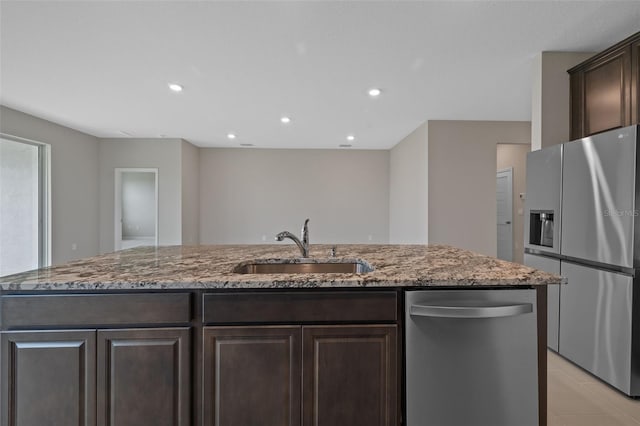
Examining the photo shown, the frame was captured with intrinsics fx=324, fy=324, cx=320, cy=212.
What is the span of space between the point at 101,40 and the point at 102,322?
2480 millimetres

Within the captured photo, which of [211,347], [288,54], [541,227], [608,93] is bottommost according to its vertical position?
[211,347]

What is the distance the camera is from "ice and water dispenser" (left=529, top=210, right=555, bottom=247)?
2.68 m

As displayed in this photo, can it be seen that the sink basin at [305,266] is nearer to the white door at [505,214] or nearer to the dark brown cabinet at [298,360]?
the dark brown cabinet at [298,360]

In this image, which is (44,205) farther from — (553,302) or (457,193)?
→ (553,302)

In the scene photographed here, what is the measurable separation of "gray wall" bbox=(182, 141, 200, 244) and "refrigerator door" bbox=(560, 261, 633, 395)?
6.42m

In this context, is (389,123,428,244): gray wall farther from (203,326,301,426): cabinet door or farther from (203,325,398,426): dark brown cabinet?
(203,326,301,426): cabinet door

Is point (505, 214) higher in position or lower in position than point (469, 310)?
higher

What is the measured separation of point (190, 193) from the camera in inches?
281

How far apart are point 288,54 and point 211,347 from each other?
2512 millimetres

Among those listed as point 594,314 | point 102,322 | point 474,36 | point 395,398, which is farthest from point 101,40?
point 594,314

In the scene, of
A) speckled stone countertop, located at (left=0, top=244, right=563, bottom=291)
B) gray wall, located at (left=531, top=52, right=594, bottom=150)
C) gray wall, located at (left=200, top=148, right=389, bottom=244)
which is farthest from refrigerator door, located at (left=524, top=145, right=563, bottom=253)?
gray wall, located at (left=200, top=148, right=389, bottom=244)

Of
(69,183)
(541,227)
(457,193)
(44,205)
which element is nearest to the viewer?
(541,227)

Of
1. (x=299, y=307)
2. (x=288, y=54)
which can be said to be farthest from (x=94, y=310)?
(x=288, y=54)

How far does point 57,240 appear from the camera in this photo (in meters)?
5.48
